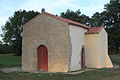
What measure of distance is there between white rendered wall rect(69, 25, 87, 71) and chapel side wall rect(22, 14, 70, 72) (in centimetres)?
88

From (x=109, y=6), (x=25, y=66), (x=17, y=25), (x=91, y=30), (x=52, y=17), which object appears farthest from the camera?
(x=17, y=25)

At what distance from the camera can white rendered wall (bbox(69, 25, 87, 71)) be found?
2155cm

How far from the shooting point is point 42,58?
73.2 ft

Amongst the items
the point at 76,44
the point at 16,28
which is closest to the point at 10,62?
the point at 76,44

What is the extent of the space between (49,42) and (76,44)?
276cm

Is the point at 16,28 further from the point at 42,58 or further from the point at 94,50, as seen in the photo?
the point at 42,58

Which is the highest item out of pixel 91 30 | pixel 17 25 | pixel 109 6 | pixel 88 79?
pixel 109 6

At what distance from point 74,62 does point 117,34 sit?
3684 cm

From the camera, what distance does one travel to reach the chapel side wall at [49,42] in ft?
68.9

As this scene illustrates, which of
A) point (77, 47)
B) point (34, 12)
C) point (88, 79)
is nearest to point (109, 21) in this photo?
point (34, 12)

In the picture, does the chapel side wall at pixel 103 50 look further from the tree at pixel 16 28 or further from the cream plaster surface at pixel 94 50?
the tree at pixel 16 28

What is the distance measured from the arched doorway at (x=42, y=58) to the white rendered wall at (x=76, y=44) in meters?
2.58

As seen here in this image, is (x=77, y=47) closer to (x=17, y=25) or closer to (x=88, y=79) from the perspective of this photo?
(x=88, y=79)

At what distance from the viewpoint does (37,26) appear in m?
22.6
